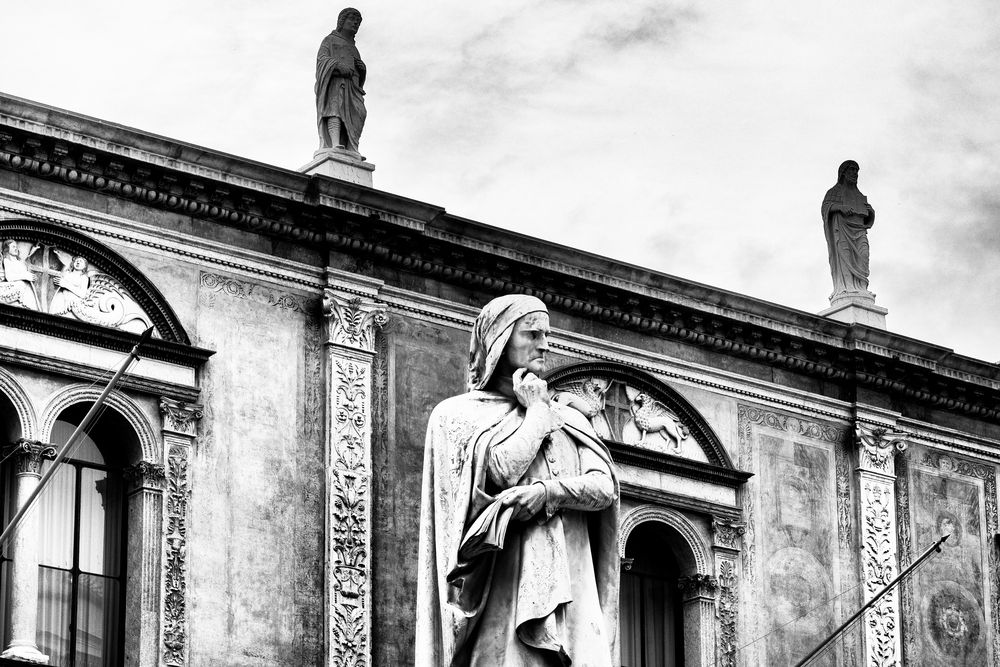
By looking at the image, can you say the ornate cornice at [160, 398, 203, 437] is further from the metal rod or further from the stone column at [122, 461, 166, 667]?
the metal rod

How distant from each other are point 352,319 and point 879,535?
646 centimetres

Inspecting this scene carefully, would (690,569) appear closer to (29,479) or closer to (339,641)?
(339,641)

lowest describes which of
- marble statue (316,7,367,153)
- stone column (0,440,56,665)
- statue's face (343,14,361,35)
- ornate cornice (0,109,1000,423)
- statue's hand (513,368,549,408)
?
statue's hand (513,368,549,408)

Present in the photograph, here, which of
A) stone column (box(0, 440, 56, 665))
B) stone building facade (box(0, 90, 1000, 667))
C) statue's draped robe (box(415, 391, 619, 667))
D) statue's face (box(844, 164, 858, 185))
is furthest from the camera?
statue's face (box(844, 164, 858, 185))

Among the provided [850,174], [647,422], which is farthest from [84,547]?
[850,174]

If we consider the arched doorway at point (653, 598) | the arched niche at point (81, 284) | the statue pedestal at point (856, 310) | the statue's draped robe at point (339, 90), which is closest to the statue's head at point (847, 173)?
the statue pedestal at point (856, 310)

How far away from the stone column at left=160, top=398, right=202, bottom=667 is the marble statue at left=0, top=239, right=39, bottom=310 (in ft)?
4.76

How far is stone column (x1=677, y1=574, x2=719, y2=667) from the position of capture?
24062mm

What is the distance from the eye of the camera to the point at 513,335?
9.10 metres

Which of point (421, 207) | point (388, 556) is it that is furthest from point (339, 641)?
point (421, 207)

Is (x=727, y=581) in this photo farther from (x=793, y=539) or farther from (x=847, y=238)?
(x=847, y=238)

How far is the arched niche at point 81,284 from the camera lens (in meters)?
20.7

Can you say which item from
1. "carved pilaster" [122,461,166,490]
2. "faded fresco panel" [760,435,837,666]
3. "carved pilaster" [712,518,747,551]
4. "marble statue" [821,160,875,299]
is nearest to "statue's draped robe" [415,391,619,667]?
"carved pilaster" [122,461,166,490]

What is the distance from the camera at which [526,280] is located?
24.0 meters
